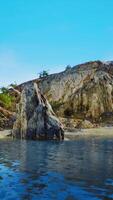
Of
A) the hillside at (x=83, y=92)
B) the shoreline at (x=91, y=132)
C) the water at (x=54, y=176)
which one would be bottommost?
the water at (x=54, y=176)

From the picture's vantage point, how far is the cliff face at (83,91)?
378 feet

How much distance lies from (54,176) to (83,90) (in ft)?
306

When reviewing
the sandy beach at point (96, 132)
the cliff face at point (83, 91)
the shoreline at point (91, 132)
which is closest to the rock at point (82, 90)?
the cliff face at point (83, 91)

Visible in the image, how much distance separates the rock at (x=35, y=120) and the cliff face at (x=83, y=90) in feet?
149

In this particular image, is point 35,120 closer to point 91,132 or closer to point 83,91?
point 91,132

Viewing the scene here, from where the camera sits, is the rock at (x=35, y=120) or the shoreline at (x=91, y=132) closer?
the rock at (x=35, y=120)

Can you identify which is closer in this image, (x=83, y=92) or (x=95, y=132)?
(x=95, y=132)

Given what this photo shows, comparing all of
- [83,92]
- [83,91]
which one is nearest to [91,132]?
[83,92]

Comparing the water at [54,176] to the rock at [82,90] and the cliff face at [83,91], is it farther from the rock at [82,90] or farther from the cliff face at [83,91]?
the cliff face at [83,91]

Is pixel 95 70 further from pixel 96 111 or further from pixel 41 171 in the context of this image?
pixel 41 171

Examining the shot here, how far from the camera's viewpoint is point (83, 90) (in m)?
122

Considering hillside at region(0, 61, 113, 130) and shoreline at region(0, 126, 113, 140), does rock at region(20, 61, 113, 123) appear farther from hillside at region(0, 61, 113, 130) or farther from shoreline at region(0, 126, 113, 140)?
shoreline at region(0, 126, 113, 140)

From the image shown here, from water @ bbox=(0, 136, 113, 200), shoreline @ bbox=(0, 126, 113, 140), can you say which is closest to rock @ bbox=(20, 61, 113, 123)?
shoreline @ bbox=(0, 126, 113, 140)

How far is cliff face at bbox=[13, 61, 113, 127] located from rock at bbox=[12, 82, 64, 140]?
43639 mm
